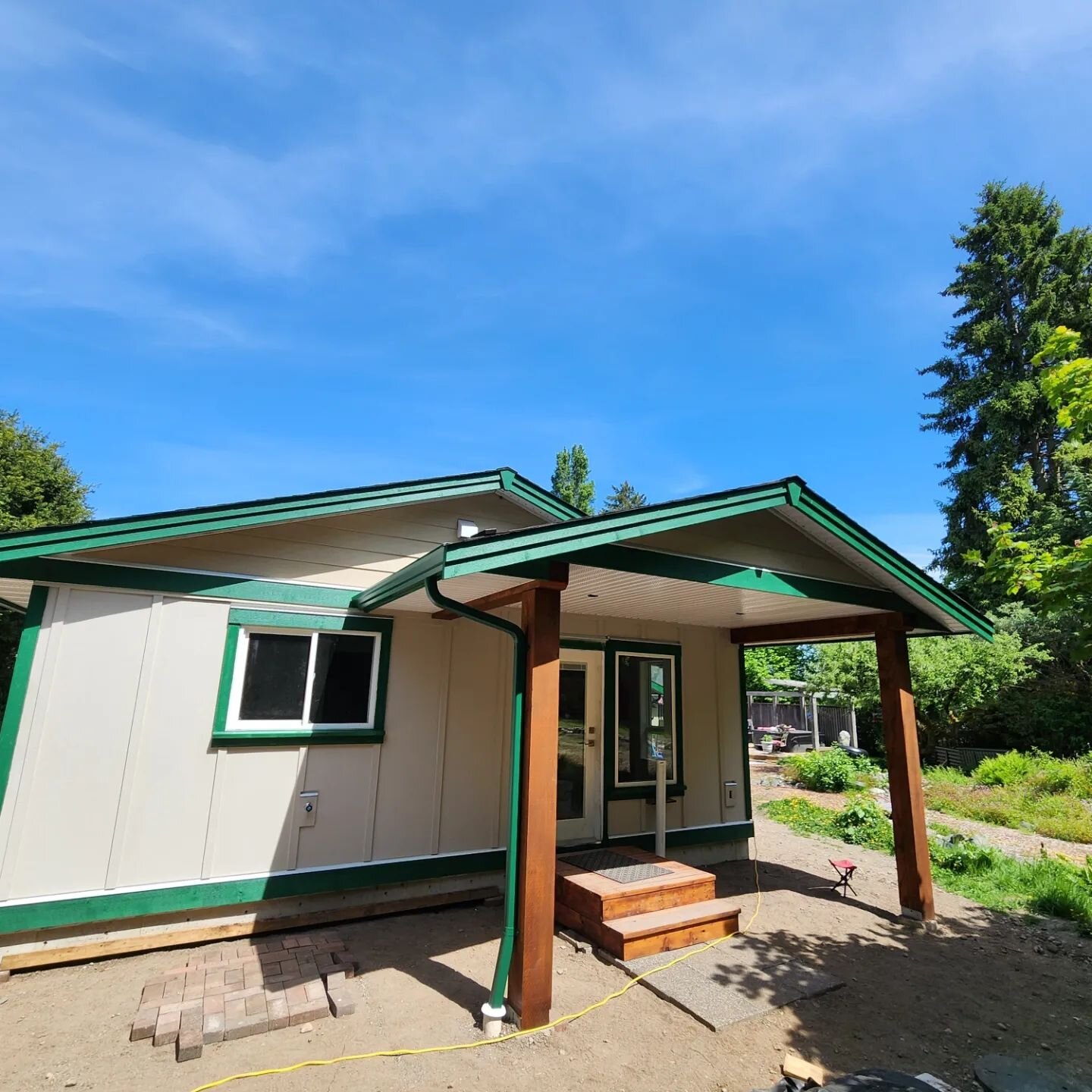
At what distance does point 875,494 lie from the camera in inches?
686

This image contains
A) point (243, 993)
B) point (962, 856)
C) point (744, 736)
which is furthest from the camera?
point (744, 736)

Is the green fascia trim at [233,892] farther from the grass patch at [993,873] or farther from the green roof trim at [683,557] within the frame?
the grass patch at [993,873]

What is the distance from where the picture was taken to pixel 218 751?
4.83 meters

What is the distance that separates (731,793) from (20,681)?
741 centimetres

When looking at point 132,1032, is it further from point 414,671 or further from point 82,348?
point 82,348

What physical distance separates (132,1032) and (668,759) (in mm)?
5362

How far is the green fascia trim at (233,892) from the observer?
4.18 metres

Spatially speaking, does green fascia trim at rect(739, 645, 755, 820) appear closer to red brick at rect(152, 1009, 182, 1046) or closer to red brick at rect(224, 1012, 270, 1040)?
red brick at rect(224, 1012, 270, 1040)

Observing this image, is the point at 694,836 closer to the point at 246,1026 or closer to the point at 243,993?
the point at 243,993

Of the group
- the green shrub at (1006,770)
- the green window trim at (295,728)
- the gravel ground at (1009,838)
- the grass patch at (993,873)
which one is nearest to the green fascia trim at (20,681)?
the green window trim at (295,728)

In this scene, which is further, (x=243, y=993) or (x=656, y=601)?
(x=656, y=601)

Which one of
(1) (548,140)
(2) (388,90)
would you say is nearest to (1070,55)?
(1) (548,140)

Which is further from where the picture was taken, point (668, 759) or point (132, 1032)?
point (668, 759)

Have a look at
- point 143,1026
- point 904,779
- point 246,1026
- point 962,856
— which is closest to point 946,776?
point 962,856
